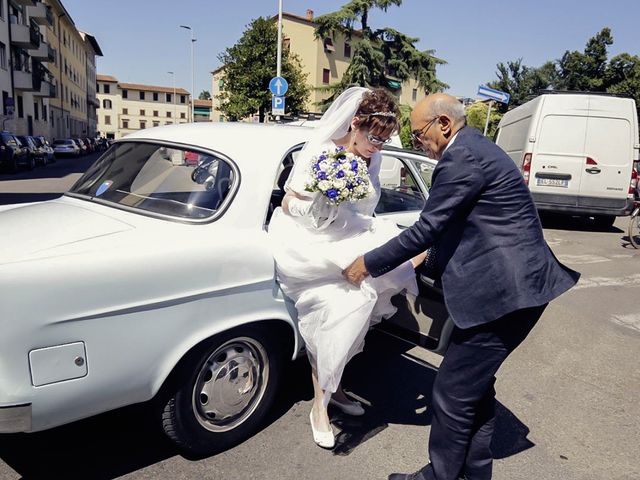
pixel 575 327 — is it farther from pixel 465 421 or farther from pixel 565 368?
pixel 465 421

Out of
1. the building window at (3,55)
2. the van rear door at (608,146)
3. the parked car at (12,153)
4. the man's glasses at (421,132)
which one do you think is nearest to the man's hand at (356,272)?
the man's glasses at (421,132)

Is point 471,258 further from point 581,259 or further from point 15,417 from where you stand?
point 581,259

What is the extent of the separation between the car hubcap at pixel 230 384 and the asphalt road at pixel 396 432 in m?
0.21

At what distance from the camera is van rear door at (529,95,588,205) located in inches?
→ 412

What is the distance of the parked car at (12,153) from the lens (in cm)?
2042

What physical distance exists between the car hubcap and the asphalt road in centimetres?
21

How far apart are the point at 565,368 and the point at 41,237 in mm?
4055

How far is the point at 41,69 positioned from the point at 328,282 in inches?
1875

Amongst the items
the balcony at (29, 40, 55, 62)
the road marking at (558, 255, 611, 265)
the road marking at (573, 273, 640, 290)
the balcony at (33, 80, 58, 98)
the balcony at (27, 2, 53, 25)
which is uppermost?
the balcony at (27, 2, 53, 25)

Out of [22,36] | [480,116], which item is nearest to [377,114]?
[480,116]

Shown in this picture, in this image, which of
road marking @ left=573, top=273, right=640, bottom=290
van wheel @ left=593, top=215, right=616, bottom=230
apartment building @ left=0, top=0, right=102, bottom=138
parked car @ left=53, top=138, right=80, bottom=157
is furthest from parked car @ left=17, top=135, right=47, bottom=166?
road marking @ left=573, top=273, right=640, bottom=290

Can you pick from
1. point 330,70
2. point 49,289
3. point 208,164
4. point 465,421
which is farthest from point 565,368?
point 330,70

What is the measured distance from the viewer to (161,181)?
3115mm

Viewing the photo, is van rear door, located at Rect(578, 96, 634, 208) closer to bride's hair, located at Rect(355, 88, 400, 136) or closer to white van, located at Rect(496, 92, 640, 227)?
white van, located at Rect(496, 92, 640, 227)
